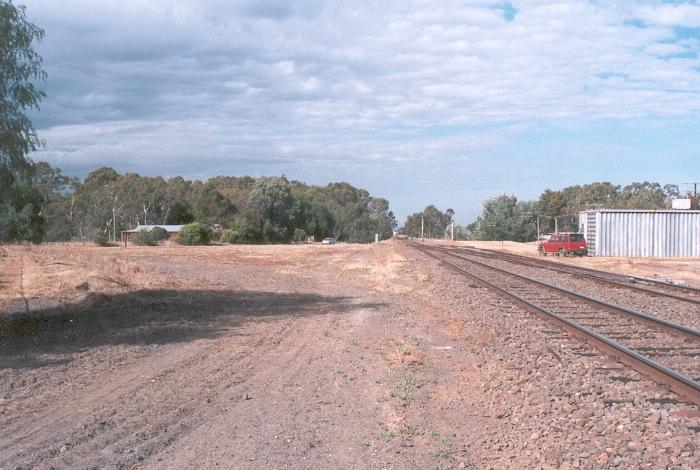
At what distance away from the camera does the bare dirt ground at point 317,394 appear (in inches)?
246

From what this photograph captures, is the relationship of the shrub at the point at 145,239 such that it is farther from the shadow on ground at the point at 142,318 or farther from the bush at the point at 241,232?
the shadow on ground at the point at 142,318

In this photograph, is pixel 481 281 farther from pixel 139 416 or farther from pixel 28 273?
pixel 139 416

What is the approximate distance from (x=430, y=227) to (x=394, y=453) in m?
188

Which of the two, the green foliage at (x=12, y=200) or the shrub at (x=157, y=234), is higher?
the green foliage at (x=12, y=200)

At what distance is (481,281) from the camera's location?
941 inches

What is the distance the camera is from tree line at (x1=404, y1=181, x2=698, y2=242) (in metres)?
107

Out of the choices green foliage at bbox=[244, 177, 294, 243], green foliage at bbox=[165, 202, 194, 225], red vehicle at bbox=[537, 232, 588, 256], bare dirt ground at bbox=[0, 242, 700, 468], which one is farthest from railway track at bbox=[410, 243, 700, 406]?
green foliage at bbox=[165, 202, 194, 225]

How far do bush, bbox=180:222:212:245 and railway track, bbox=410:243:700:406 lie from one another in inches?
2407

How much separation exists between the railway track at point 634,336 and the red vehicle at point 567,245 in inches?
1146

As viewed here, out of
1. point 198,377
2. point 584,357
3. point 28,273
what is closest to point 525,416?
point 584,357

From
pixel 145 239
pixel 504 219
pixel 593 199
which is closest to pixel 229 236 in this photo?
pixel 145 239

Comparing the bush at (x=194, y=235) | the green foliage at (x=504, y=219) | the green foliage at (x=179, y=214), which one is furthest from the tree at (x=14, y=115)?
the green foliage at (x=179, y=214)

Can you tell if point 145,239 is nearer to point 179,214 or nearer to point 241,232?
point 241,232

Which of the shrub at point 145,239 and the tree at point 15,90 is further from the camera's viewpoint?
the shrub at point 145,239
